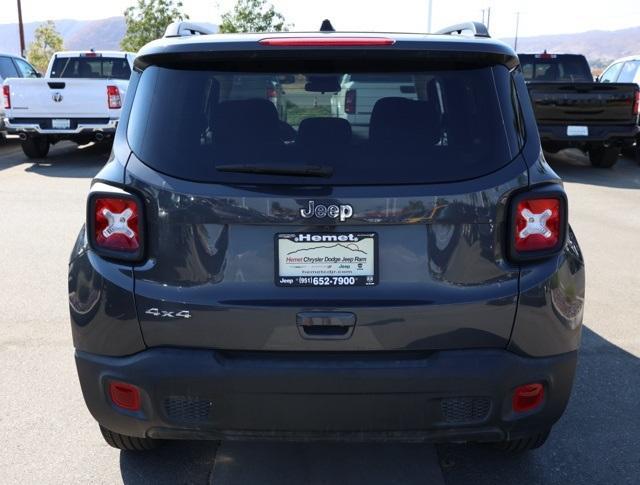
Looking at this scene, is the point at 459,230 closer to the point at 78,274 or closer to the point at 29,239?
the point at 78,274

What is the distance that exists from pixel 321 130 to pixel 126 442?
1559 mm

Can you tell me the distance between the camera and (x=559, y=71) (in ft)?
50.4

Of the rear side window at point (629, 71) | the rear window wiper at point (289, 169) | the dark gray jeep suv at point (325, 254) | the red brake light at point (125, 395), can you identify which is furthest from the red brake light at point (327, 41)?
the rear side window at point (629, 71)

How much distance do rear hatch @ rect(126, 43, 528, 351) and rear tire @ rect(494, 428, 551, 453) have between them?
779mm

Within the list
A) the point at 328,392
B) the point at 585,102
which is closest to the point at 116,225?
the point at 328,392

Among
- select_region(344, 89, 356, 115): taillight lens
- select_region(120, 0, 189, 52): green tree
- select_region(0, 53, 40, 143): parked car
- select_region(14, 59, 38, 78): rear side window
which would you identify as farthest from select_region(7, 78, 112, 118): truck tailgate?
select_region(120, 0, 189, 52): green tree

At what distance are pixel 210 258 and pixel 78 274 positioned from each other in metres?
0.56

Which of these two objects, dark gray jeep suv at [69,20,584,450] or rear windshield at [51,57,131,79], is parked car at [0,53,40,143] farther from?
dark gray jeep suv at [69,20,584,450]

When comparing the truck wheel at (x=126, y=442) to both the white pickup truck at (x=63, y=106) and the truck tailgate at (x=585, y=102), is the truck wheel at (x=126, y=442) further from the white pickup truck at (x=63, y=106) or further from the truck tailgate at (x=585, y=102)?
the white pickup truck at (x=63, y=106)

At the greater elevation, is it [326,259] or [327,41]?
[327,41]

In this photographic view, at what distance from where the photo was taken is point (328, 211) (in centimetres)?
252

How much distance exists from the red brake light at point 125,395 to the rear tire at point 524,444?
60.3 inches

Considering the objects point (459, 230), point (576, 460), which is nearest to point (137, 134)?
point (459, 230)

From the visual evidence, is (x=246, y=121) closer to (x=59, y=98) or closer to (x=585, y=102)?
(x=585, y=102)
